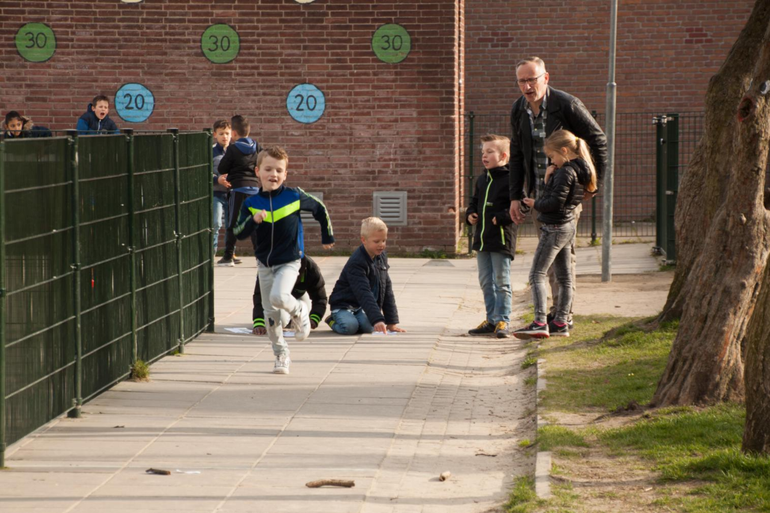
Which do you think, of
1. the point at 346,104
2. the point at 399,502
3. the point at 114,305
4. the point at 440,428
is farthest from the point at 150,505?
the point at 346,104

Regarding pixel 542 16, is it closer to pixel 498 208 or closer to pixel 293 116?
pixel 293 116

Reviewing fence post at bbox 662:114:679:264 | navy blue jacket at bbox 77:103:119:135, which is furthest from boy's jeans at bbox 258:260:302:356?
fence post at bbox 662:114:679:264

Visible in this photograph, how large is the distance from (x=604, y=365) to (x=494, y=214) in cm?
187

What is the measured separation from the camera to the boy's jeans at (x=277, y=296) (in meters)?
7.58

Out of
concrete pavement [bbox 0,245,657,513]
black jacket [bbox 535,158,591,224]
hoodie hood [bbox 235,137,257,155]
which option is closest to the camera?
concrete pavement [bbox 0,245,657,513]

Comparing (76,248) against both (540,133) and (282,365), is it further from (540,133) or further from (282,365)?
(540,133)

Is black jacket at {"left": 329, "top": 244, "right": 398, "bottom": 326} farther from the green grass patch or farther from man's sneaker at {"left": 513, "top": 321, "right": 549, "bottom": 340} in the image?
the green grass patch

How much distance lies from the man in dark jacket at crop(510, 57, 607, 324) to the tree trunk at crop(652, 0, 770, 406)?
2580 mm

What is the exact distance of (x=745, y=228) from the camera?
6363mm

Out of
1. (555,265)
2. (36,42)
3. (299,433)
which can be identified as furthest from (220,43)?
(299,433)

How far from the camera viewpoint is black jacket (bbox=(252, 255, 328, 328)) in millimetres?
9242

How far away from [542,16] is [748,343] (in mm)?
14853

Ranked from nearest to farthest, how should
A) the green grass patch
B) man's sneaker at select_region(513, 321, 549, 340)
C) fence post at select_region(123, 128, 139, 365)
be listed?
the green grass patch < fence post at select_region(123, 128, 139, 365) < man's sneaker at select_region(513, 321, 549, 340)

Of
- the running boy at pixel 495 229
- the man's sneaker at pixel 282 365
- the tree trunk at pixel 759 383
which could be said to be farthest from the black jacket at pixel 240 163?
the tree trunk at pixel 759 383
